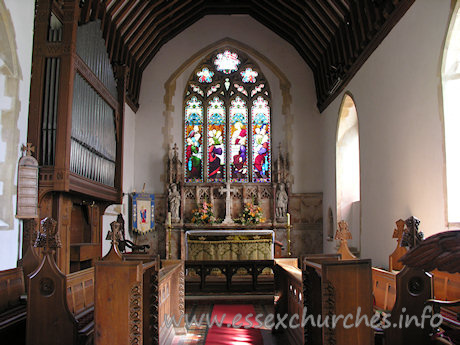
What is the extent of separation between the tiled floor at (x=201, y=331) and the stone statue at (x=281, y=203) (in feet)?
14.6

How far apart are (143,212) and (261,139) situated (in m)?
3.43

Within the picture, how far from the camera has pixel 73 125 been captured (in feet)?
19.5

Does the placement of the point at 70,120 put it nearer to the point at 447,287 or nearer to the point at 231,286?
the point at 231,286

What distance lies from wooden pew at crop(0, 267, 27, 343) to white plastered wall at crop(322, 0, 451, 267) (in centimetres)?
441

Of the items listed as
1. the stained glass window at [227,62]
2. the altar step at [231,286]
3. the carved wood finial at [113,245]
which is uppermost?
the stained glass window at [227,62]

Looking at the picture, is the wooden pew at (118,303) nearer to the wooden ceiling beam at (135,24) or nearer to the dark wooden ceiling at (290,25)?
the dark wooden ceiling at (290,25)

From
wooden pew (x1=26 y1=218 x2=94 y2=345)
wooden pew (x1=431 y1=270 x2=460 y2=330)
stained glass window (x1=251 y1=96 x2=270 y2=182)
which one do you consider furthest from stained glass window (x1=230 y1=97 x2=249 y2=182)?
wooden pew (x1=26 y1=218 x2=94 y2=345)

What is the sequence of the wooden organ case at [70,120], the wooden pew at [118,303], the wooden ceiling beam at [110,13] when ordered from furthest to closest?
the wooden ceiling beam at [110,13]
the wooden organ case at [70,120]
the wooden pew at [118,303]

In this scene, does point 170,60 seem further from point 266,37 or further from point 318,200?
point 318,200

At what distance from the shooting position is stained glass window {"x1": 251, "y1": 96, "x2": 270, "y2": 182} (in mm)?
11258

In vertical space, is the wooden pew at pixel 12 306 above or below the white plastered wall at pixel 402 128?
below

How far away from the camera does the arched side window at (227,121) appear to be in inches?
443

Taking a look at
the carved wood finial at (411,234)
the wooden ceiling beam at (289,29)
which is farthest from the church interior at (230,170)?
the wooden ceiling beam at (289,29)

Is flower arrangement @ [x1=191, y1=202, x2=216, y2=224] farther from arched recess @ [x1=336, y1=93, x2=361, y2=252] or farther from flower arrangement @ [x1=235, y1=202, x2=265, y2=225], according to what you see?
arched recess @ [x1=336, y1=93, x2=361, y2=252]
